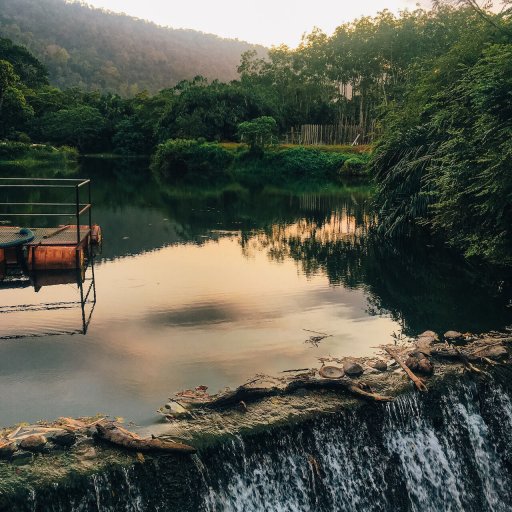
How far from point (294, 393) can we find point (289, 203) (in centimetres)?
2362

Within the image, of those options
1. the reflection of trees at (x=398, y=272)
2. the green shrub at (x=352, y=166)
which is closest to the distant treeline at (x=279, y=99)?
the green shrub at (x=352, y=166)

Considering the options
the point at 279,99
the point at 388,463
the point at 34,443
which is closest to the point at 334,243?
the point at 388,463

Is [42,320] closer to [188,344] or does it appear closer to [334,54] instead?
[188,344]

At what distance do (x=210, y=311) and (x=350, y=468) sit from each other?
18.3 feet

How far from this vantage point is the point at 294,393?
827 centimetres

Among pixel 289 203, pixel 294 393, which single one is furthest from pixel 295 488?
pixel 289 203

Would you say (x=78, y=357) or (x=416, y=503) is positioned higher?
(x=78, y=357)

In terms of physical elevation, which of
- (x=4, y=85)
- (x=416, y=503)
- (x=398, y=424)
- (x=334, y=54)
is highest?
(x=334, y=54)

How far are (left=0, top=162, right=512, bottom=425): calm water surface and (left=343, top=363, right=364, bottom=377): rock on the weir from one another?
3.51ft

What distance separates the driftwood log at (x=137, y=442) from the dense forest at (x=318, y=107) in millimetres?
11718

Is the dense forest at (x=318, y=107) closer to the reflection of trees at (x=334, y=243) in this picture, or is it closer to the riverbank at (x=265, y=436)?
the reflection of trees at (x=334, y=243)

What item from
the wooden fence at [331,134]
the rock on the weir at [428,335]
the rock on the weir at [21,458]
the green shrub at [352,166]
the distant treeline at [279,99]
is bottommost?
the rock on the weir at [21,458]

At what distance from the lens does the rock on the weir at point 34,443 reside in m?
6.70

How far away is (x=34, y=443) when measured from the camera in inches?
264
